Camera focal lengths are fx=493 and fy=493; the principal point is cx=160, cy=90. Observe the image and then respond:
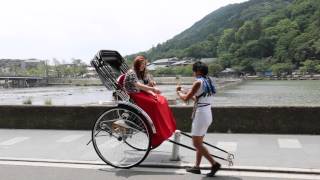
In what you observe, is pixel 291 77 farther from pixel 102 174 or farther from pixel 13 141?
pixel 102 174

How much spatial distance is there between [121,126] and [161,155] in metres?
1.09

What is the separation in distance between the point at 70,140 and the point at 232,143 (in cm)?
331

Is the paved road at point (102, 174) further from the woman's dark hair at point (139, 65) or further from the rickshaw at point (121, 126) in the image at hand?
the woman's dark hair at point (139, 65)

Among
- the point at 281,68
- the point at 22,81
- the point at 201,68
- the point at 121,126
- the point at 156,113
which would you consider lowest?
the point at 22,81

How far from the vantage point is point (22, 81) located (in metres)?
182

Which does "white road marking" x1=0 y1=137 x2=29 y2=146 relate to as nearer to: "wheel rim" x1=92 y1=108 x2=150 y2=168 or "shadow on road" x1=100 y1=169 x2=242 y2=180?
"wheel rim" x1=92 y1=108 x2=150 y2=168

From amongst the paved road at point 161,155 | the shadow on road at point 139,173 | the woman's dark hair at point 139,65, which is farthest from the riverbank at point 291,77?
the shadow on road at point 139,173

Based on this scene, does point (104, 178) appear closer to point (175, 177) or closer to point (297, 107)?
point (175, 177)

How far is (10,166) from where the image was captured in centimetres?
762

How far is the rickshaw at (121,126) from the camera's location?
7.27 metres

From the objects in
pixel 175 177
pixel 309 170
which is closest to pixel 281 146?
pixel 309 170

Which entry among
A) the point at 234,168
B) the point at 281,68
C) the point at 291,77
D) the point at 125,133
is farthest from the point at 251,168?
the point at 291,77

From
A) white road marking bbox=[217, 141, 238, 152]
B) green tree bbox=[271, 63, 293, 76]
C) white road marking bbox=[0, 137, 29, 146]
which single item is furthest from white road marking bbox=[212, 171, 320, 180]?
green tree bbox=[271, 63, 293, 76]

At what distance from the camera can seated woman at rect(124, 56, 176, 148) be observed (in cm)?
721
